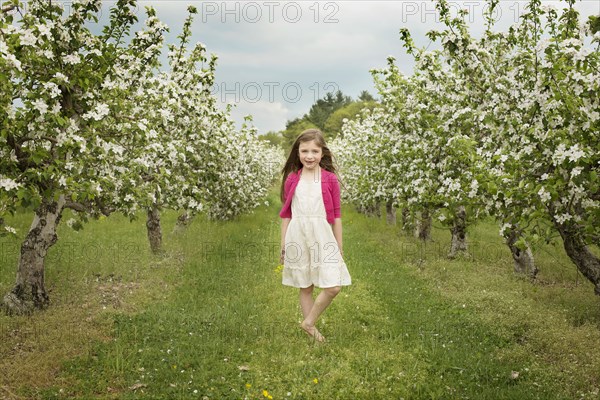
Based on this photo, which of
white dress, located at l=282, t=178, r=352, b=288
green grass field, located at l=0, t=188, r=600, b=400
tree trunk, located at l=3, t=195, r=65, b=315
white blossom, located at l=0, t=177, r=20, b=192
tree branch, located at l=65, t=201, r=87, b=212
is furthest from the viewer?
tree branch, located at l=65, t=201, r=87, b=212

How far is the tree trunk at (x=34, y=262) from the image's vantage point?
9828 millimetres

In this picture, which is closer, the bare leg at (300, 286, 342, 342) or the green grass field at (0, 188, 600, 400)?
the green grass field at (0, 188, 600, 400)

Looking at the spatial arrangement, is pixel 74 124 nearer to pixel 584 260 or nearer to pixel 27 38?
pixel 27 38

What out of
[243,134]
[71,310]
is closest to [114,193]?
[71,310]

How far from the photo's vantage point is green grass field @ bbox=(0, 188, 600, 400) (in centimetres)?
689

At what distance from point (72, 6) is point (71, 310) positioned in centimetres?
546

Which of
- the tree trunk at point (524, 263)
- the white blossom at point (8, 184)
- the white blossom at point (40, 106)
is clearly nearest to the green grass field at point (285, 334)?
the tree trunk at point (524, 263)

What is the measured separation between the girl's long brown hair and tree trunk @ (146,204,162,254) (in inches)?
344

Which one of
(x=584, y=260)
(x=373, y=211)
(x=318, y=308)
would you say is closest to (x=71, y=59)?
(x=318, y=308)

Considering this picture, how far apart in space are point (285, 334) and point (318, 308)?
3.79ft

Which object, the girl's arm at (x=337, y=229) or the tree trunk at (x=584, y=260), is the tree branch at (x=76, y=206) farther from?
the tree trunk at (x=584, y=260)

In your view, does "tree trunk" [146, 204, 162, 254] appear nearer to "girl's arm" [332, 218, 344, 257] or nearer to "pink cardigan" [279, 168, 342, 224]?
"pink cardigan" [279, 168, 342, 224]

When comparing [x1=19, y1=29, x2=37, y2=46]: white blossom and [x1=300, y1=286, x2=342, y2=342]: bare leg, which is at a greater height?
[x1=19, y1=29, x2=37, y2=46]: white blossom

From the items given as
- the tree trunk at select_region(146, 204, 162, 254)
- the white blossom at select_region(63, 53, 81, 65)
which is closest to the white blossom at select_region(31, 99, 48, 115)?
the white blossom at select_region(63, 53, 81, 65)
